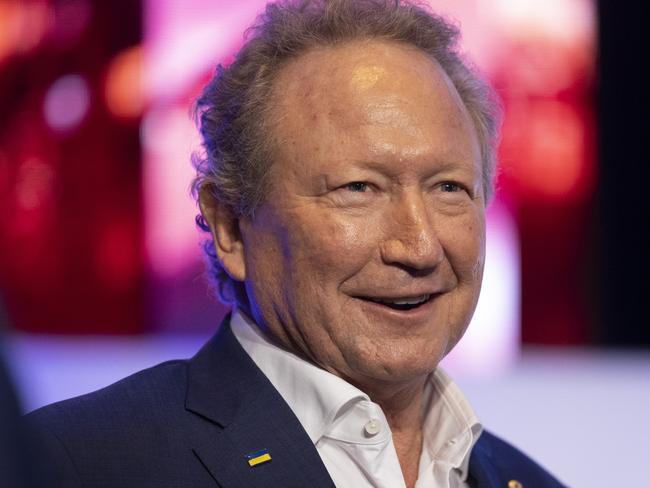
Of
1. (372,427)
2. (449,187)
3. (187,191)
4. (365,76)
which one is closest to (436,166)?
(449,187)

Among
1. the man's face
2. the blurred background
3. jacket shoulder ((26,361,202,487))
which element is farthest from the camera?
the blurred background

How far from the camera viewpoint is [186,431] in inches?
63.1

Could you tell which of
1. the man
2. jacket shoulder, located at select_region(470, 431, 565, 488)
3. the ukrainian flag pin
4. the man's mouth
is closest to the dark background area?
jacket shoulder, located at select_region(470, 431, 565, 488)

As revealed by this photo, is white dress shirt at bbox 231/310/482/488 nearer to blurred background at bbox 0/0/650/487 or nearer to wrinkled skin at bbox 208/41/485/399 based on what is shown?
wrinkled skin at bbox 208/41/485/399

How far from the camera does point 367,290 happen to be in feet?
5.34

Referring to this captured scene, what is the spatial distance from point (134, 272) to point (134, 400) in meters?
2.21

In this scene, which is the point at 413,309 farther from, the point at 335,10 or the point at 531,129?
the point at 531,129

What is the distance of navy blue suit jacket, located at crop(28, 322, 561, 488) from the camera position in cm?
153

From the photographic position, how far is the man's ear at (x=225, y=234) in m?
1.77

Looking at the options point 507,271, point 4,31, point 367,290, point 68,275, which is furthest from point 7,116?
point 367,290

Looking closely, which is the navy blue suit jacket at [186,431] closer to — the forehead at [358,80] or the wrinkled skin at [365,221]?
the wrinkled skin at [365,221]

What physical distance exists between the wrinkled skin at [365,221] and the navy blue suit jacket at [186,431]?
119 mm

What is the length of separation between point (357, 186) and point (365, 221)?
65 millimetres

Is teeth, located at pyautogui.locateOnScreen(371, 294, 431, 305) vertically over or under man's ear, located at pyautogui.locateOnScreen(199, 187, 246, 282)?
under
